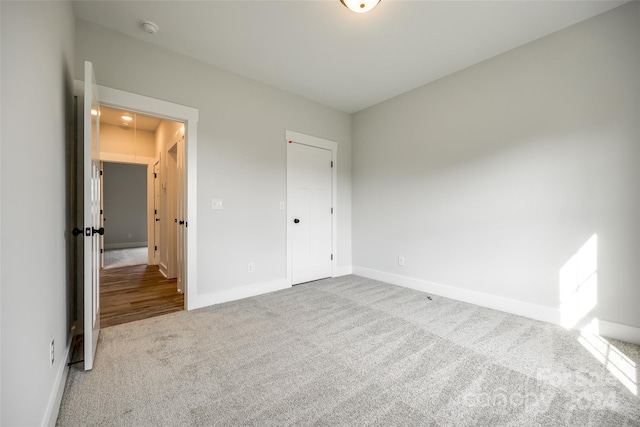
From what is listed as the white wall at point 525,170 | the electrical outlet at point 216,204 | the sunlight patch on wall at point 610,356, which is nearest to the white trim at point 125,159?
the electrical outlet at point 216,204

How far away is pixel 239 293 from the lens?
3.28 meters

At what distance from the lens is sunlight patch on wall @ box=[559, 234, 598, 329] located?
92.7 inches

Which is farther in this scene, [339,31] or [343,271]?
[343,271]

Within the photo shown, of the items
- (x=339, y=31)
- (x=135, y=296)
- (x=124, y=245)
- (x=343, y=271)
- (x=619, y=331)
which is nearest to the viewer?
(x=619, y=331)

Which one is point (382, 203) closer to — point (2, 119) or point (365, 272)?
point (365, 272)

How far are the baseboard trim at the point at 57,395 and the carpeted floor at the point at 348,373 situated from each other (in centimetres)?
5

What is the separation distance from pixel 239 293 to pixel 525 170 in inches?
134

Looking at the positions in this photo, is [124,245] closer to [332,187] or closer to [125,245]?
[125,245]

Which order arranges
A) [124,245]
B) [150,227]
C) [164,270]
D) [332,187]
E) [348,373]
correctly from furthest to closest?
[124,245] < [150,227] < [164,270] < [332,187] < [348,373]

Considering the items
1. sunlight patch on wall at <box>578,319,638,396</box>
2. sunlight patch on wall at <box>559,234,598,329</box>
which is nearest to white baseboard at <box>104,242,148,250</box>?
sunlight patch on wall at <box>559,234,598,329</box>

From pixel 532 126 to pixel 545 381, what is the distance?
7.42 feet

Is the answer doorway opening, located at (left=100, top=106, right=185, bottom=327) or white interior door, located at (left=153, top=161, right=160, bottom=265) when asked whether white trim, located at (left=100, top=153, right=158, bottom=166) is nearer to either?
doorway opening, located at (left=100, top=106, right=185, bottom=327)

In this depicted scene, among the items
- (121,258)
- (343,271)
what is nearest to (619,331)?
(343,271)

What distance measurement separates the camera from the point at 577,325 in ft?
8.00
